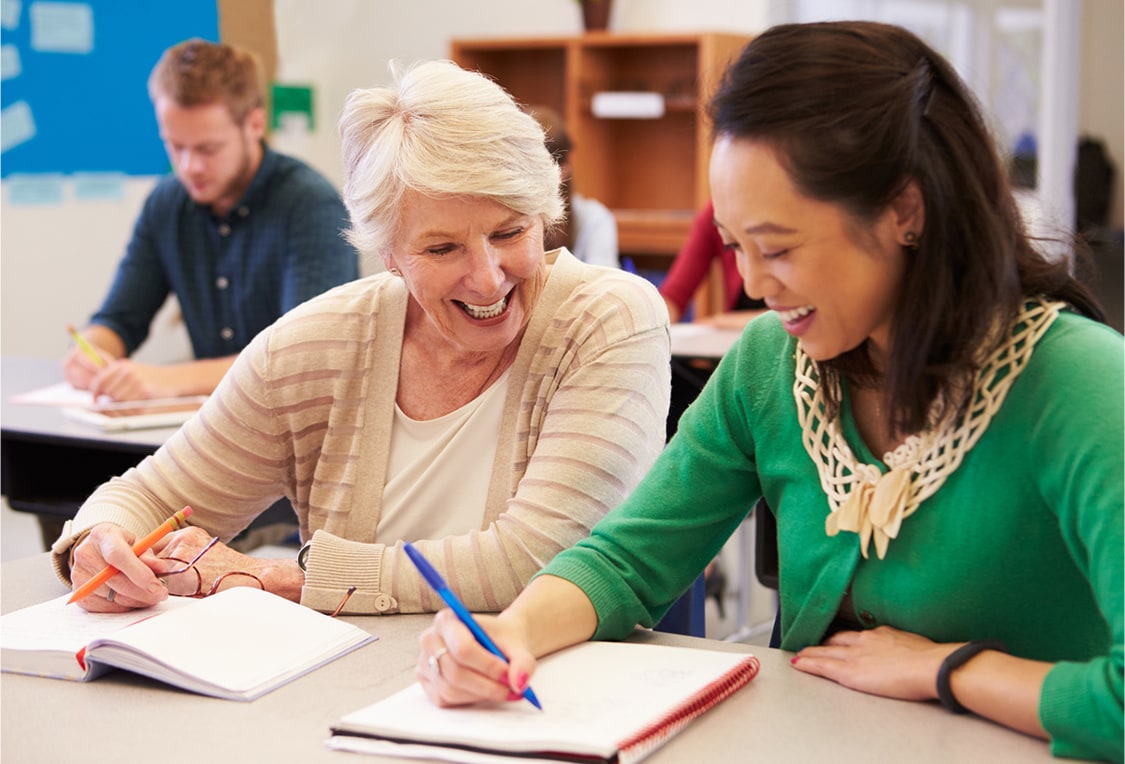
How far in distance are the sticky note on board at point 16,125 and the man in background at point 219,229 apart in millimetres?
1301

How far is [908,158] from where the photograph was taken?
110 cm

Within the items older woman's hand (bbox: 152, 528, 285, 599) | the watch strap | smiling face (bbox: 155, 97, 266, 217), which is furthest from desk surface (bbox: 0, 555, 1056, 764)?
→ smiling face (bbox: 155, 97, 266, 217)

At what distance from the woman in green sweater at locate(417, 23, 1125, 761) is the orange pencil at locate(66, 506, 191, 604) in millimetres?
482

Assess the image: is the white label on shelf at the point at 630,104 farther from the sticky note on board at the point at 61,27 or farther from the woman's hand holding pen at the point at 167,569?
the woman's hand holding pen at the point at 167,569

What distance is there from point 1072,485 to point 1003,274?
20 cm

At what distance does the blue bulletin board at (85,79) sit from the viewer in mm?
4367

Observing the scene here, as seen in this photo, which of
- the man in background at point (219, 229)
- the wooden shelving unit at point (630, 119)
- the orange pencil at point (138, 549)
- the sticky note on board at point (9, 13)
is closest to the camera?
the orange pencil at point (138, 549)

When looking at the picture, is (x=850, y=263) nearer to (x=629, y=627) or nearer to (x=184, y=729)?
(x=629, y=627)

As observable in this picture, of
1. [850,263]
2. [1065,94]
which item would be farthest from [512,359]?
[1065,94]

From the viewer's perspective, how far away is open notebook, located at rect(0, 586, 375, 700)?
123cm

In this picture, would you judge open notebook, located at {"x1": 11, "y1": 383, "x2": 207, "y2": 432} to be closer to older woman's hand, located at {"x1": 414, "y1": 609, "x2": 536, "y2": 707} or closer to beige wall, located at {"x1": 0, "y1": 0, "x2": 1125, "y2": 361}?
older woman's hand, located at {"x1": 414, "y1": 609, "x2": 536, "y2": 707}

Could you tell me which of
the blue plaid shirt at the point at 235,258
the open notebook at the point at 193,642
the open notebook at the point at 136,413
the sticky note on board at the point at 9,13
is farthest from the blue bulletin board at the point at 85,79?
the open notebook at the point at 193,642

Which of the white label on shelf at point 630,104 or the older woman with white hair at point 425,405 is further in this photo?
the white label on shelf at point 630,104

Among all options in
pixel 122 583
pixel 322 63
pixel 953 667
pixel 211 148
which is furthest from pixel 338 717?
pixel 322 63
